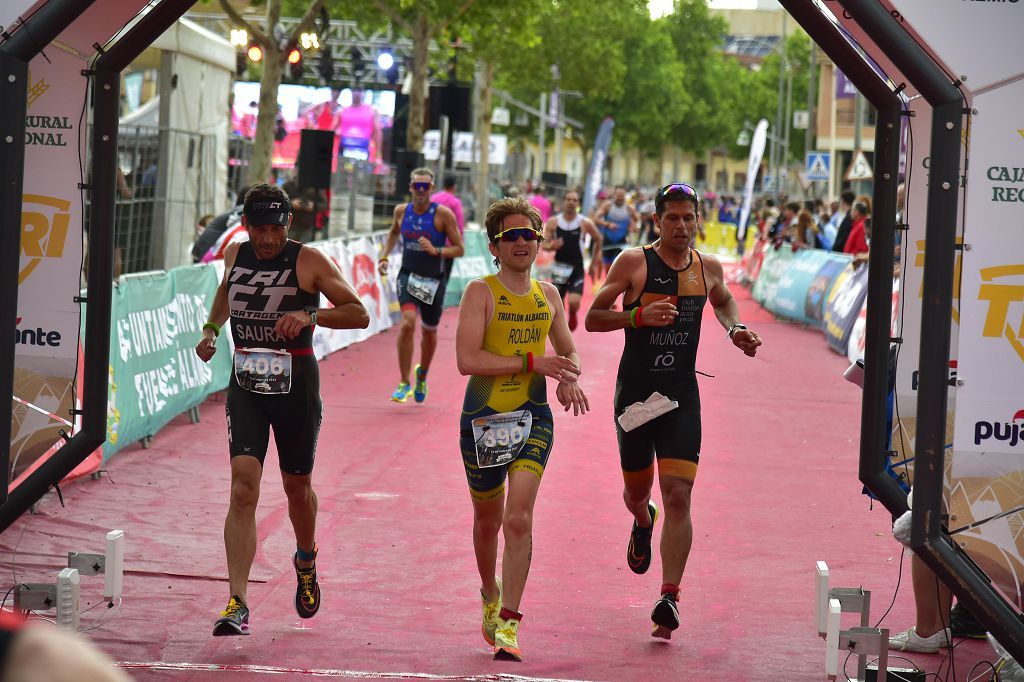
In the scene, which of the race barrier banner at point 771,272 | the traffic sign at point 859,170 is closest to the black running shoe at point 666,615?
the traffic sign at point 859,170

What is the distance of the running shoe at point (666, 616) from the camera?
21.0ft

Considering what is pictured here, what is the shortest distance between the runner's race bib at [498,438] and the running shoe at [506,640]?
0.70 metres

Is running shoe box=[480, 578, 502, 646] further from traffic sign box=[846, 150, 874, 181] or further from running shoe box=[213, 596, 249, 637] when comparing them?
traffic sign box=[846, 150, 874, 181]

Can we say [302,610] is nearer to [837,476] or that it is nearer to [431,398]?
[837,476]

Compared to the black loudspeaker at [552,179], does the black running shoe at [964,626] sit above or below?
below

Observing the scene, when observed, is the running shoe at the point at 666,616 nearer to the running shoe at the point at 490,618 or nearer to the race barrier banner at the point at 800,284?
the running shoe at the point at 490,618

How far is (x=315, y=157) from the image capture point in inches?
822

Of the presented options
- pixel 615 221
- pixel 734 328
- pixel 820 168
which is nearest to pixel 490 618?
pixel 734 328

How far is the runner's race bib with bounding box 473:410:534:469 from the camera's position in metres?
6.15

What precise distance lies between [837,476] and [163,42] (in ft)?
38.8

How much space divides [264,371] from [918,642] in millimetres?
3306

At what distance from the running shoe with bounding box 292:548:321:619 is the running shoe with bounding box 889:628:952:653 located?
273cm

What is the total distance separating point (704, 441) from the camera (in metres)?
12.5

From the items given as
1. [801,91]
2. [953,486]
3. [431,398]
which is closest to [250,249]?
[953,486]
